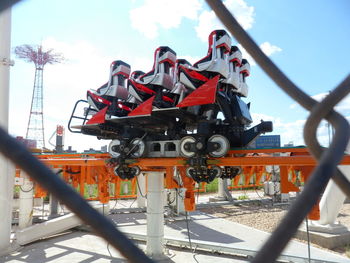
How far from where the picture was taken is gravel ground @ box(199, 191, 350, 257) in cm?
965

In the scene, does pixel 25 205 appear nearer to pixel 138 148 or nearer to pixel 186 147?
pixel 138 148

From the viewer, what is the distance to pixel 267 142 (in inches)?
154

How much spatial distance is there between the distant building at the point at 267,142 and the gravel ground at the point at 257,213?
18.0 feet

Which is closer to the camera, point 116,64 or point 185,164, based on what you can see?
point 185,164

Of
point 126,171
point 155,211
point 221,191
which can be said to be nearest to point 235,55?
point 126,171

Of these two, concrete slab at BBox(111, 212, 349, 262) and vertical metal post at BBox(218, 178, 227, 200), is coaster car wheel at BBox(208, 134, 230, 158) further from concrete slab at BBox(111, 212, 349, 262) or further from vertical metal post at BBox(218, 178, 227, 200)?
vertical metal post at BBox(218, 178, 227, 200)

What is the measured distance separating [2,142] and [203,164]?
3.56 metres

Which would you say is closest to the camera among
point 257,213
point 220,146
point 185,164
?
point 220,146

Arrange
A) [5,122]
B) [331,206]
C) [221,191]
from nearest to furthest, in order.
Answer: [5,122] → [331,206] → [221,191]

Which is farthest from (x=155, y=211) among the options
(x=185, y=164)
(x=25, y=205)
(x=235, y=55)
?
(x=25, y=205)

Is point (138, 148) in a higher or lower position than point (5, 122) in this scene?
lower

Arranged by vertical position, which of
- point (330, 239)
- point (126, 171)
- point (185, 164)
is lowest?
point (330, 239)

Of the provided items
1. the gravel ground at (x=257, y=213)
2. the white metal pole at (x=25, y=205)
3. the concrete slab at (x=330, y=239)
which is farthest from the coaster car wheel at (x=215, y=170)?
the white metal pole at (x=25, y=205)

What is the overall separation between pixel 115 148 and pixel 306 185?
4552 mm
